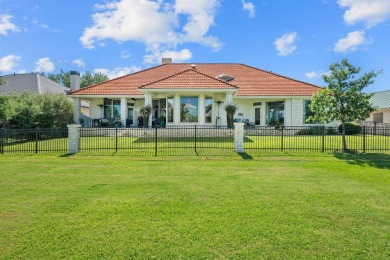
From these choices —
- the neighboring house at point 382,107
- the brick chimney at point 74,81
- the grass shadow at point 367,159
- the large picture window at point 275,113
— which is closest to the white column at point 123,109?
the brick chimney at point 74,81

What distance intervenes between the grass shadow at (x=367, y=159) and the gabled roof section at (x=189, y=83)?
11.1 metres

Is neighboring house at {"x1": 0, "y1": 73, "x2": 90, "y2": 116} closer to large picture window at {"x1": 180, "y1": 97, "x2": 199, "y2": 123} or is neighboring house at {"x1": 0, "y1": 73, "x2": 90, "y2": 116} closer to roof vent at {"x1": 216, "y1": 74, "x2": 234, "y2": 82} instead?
roof vent at {"x1": 216, "y1": 74, "x2": 234, "y2": 82}

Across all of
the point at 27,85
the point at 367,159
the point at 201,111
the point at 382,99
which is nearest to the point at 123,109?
the point at 201,111

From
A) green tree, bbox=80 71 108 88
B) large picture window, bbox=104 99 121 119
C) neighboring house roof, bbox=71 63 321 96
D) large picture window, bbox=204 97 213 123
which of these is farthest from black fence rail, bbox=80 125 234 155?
green tree, bbox=80 71 108 88

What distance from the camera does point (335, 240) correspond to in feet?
14.8

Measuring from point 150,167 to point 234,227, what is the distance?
6194mm

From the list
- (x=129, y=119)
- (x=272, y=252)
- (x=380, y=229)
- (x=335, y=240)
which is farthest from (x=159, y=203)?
(x=129, y=119)

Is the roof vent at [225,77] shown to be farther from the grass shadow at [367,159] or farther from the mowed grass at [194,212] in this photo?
the mowed grass at [194,212]

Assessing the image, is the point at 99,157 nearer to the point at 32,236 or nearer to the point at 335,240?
the point at 32,236

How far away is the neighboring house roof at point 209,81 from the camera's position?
2430 centimetres

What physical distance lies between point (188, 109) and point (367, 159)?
14.9m

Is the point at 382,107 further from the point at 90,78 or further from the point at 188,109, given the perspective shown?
the point at 90,78

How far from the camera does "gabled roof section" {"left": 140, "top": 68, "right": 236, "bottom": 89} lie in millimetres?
23094

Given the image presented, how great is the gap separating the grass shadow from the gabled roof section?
11099mm
